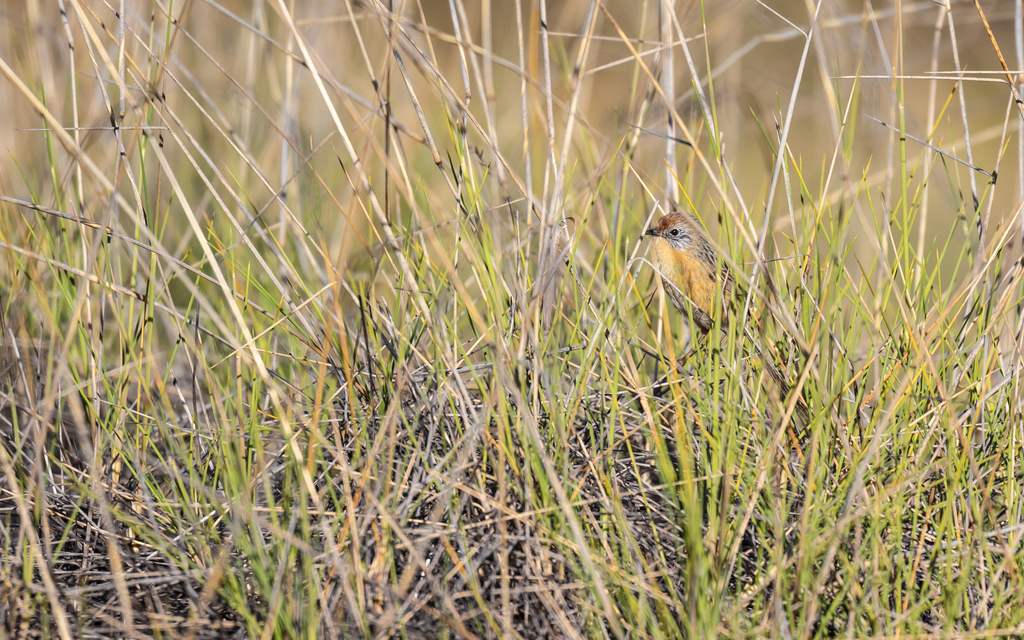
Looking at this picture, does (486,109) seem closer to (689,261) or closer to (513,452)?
(513,452)

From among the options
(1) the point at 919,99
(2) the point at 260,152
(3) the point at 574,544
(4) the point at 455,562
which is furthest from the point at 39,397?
(1) the point at 919,99

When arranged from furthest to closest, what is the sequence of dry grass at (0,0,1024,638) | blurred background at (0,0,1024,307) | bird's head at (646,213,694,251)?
1. bird's head at (646,213,694,251)
2. blurred background at (0,0,1024,307)
3. dry grass at (0,0,1024,638)

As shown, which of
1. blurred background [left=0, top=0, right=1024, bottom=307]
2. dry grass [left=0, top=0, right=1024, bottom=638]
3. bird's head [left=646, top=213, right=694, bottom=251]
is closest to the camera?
dry grass [left=0, top=0, right=1024, bottom=638]

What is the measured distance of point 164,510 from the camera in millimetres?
1769

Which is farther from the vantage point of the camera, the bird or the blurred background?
the bird

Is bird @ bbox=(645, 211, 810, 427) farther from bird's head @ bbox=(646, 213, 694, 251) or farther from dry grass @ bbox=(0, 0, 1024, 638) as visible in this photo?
dry grass @ bbox=(0, 0, 1024, 638)

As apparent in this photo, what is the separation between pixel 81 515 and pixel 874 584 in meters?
1.67

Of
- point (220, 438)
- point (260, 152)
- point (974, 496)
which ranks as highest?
point (260, 152)

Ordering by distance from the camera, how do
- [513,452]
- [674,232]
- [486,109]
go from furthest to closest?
[674,232] < [486,109] < [513,452]

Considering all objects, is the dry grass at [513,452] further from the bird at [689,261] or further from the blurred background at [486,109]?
the bird at [689,261]

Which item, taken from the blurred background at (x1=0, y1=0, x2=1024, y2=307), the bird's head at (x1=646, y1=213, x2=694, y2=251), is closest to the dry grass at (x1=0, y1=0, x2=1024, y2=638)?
the blurred background at (x1=0, y1=0, x2=1024, y2=307)

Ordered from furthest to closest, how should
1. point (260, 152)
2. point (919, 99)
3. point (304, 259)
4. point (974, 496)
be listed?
point (919, 99)
point (260, 152)
point (304, 259)
point (974, 496)

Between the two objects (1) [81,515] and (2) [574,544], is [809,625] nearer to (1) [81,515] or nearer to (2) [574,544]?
(2) [574,544]

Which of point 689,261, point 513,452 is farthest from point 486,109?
point 689,261
